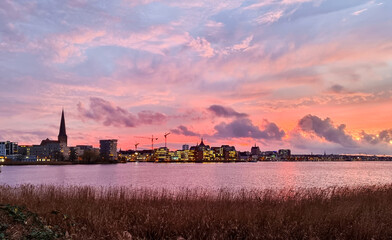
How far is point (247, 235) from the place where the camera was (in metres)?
10.9

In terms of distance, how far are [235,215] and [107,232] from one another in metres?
4.75

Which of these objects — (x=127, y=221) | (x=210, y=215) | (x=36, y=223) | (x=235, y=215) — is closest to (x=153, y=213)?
(x=127, y=221)

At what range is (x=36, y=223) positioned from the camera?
1138cm

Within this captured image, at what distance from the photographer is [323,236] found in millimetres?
11062

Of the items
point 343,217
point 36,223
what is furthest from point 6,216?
point 343,217

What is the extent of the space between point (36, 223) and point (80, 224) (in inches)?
57.6

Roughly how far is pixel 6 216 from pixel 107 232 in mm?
4138

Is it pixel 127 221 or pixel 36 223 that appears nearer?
pixel 36 223

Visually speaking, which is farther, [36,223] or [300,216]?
[300,216]

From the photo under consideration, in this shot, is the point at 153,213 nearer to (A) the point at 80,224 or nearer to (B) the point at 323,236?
(A) the point at 80,224

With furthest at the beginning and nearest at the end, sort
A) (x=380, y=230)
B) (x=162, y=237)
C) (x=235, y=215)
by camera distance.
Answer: (x=235, y=215) < (x=380, y=230) < (x=162, y=237)

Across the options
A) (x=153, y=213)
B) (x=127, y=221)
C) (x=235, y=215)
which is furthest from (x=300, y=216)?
(x=127, y=221)

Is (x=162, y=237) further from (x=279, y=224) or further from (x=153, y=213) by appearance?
(x=279, y=224)

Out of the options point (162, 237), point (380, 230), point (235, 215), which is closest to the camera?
point (162, 237)
